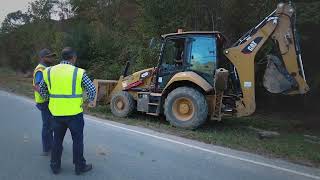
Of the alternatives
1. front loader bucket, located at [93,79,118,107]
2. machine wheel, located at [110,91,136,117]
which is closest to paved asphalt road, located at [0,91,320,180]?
machine wheel, located at [110,91,136,117]

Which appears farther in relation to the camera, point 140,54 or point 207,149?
point 140,54

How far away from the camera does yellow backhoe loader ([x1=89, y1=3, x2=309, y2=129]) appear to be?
41.0 ft

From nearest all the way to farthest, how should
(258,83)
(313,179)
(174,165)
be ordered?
(313,179) < (174,165) < (258,83)

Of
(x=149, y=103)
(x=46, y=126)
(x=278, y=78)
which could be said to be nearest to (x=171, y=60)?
(x=149, y=103)

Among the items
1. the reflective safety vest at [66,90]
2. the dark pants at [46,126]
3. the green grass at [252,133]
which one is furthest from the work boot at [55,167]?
the green grass at [252,133]

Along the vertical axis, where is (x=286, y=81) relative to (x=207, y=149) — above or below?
above

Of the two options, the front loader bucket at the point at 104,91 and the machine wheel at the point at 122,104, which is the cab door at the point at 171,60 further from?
the front loader bucket at the point at 104,91

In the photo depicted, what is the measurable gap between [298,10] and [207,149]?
681 cm

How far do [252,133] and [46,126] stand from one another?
5891 millimetres

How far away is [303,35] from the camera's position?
15922 mm

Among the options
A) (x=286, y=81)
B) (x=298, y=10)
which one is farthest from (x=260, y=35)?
(x=298, y=10)

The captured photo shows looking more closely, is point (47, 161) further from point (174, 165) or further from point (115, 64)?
point (115, 64)

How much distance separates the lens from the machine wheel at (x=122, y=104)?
14625 mm

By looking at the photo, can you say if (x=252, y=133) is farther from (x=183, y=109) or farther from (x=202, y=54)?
(x=202, y=54)
